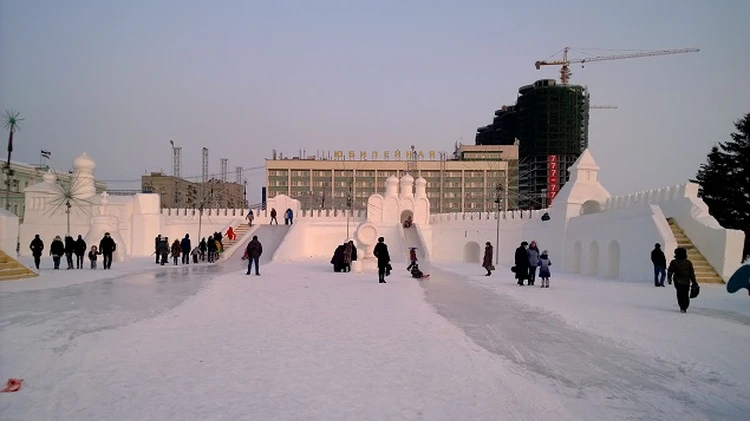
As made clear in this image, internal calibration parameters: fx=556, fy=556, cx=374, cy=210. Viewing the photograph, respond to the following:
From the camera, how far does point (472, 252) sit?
37219 millimetres

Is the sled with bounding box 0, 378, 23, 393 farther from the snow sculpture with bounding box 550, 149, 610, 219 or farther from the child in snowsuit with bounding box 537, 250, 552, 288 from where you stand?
the snow sculpture with bounding box 550, 149, 610, 219

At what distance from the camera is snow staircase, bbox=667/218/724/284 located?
1664 centimetres

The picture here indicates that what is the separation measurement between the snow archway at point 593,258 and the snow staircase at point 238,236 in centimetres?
1760

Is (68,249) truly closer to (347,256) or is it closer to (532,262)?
(347,256)

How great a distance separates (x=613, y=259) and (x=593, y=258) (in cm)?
215

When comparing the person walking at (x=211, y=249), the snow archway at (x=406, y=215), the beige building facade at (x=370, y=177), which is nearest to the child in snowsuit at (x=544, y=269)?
the person walking at (x=211, y=249)

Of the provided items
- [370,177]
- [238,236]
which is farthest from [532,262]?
[370,177]

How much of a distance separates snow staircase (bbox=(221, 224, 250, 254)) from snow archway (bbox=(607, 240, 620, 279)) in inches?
717

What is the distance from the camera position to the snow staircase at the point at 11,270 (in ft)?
47.5

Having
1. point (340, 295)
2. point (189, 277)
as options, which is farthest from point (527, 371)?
point (189, 277)

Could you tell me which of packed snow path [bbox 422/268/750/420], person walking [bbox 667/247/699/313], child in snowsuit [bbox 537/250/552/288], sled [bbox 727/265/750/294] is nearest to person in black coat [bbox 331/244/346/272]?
child in snowsuit [bbox 537/250/552/288]

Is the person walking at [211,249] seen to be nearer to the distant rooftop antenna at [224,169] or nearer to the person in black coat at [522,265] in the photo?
the person in black coat at [522,265]

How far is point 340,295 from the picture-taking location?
41.5 feet

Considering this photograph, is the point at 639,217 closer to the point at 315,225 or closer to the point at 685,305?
the point at 685,305
